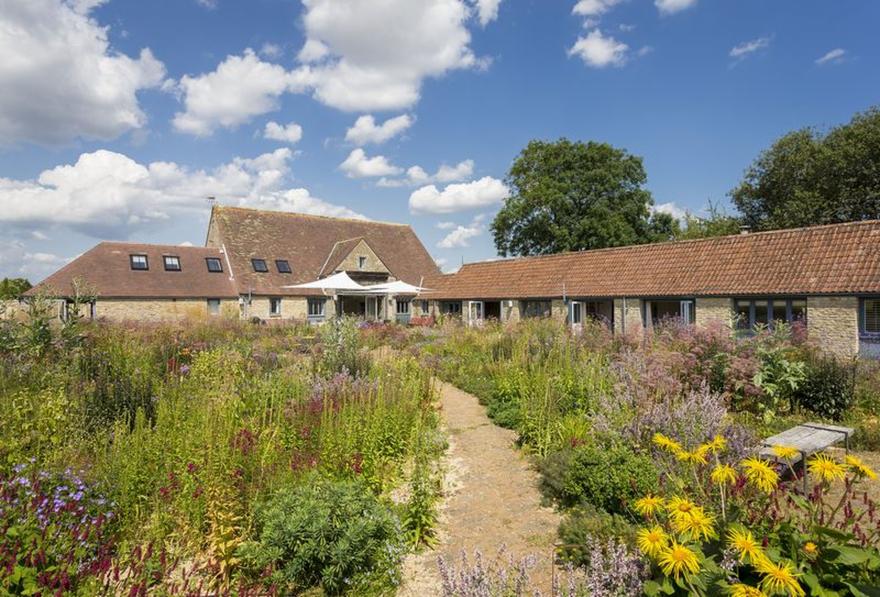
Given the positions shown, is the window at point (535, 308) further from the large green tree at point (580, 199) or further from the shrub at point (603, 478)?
the shrub at point (603, 478)

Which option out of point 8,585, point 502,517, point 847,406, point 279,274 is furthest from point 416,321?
point 8,585

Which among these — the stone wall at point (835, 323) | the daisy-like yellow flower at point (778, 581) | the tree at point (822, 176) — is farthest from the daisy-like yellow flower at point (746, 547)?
the tree at point (822, 176)

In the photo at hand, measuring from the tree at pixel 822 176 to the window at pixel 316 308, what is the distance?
30.4 meters

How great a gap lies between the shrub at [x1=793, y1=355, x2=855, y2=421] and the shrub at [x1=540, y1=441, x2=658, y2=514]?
5.31m

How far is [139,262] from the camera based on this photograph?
29281 millimetres

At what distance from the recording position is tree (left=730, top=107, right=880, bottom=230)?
29391 mm

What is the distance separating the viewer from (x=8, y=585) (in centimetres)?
301

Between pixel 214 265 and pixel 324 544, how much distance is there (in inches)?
1207

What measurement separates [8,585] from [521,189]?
37.9 meters

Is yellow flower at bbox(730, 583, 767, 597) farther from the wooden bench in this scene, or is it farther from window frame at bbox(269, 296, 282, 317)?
window frame at bbox(269, 296, 282, 317)

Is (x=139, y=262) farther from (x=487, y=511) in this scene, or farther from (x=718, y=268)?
(x=487, y=511)

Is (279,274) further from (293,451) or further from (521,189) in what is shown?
(293,451)

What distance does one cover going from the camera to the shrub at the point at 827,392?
855 cm

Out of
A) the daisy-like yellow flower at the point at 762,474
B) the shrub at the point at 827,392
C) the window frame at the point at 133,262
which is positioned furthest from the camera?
the window frame at the point at 133,262
